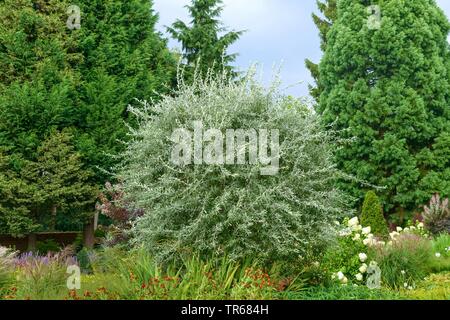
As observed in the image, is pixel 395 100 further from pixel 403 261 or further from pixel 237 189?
pixel 237 189

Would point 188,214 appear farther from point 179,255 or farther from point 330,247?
point 330,247

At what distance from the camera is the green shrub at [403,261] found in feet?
32.3

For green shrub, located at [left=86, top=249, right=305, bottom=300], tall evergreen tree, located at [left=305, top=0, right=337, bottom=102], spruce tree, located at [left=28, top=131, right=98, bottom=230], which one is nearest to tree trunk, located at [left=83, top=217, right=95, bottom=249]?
spruce tree, located at [left=28, top=131, right=98, bottom=230]

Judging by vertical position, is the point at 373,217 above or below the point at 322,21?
below

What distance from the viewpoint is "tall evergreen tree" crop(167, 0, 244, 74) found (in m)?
20.9

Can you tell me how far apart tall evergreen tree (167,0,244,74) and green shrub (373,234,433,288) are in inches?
464

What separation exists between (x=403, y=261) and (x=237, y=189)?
365 centimetres

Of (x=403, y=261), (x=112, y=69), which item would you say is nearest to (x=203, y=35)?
(x=112, y=69)

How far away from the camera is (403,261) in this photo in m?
10.1

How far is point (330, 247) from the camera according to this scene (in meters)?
8.81

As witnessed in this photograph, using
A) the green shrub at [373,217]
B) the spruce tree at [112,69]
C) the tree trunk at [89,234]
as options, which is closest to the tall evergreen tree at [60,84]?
the spruce tree at [112,69]

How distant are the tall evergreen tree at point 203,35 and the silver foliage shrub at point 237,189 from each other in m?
11.9
